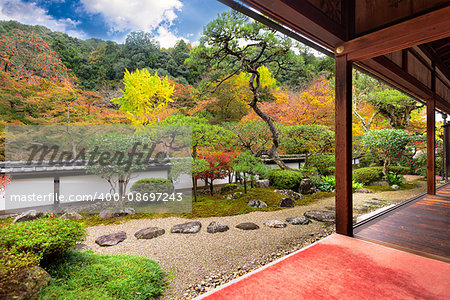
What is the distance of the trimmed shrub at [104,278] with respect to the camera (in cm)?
142

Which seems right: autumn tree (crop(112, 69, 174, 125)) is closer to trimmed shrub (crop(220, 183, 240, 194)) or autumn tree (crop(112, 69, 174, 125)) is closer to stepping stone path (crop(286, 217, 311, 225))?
trimmed shrub (crop(220, 183, 240, 194))

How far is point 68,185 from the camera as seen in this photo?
4234 millimetres

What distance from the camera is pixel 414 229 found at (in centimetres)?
231

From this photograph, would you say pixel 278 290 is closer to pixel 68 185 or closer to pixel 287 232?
pixel 287 232

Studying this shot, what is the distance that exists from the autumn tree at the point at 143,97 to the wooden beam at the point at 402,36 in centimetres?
691

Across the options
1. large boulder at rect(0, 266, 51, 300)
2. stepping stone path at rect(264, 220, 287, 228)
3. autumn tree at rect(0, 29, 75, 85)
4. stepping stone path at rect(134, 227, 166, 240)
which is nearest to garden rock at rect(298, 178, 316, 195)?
stepping stone path at rect(264, 220, 287, 228)

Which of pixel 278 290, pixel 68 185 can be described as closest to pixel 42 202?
pixel 68 185

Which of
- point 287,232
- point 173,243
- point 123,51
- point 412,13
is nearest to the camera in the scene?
point 412,13

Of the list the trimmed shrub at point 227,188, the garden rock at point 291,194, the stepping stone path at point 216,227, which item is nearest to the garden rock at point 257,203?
the garden rock at point 291,194

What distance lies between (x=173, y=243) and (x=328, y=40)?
9.71 feet

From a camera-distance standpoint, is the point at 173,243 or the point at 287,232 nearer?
the point at 173,243

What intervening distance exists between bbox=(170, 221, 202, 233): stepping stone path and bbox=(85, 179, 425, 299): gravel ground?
0.08 metres

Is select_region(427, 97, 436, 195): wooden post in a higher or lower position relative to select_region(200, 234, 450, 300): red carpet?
higher

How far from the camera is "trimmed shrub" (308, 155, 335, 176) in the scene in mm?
6660
